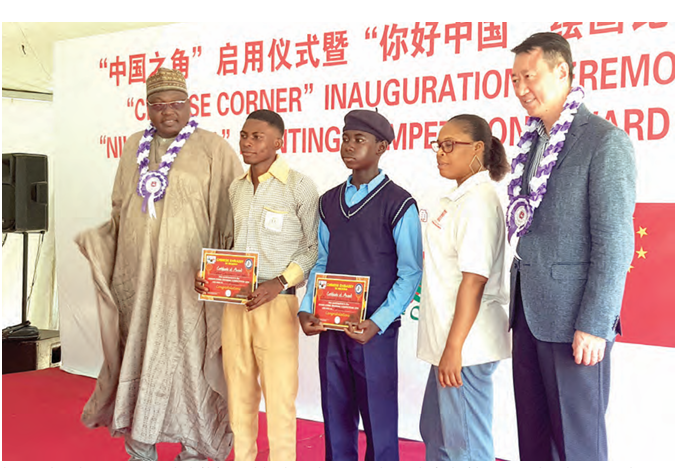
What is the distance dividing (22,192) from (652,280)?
17.1 ft

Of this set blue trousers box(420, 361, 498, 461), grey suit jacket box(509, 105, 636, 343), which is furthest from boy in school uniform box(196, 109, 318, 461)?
grey suit jacket box(509, 105, 636, 343)

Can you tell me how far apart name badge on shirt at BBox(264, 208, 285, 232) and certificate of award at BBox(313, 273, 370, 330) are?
0.38m

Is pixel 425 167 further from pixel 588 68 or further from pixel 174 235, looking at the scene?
pixel 174 235

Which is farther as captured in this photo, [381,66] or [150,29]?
[150,29]

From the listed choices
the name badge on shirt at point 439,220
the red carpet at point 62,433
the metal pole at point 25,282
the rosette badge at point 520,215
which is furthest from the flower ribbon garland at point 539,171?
the metal pole at point 25,282

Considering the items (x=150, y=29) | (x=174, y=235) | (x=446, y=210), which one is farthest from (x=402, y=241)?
(x=150, y=29)

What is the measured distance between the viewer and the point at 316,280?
2.71 meters

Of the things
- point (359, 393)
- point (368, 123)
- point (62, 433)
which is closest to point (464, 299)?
point (359, 393)

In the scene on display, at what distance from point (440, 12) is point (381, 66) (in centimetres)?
49

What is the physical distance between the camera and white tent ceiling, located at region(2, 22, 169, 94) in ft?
17.4

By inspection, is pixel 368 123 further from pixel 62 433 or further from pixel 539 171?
pixel 62 433

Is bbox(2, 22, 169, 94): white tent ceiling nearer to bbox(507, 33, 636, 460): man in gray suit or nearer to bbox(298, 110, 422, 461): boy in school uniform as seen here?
bbox(298, 110, 422, 461): boy in school uniform

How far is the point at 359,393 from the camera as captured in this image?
108 inches

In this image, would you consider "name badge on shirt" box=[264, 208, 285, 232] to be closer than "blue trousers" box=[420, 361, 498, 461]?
No
